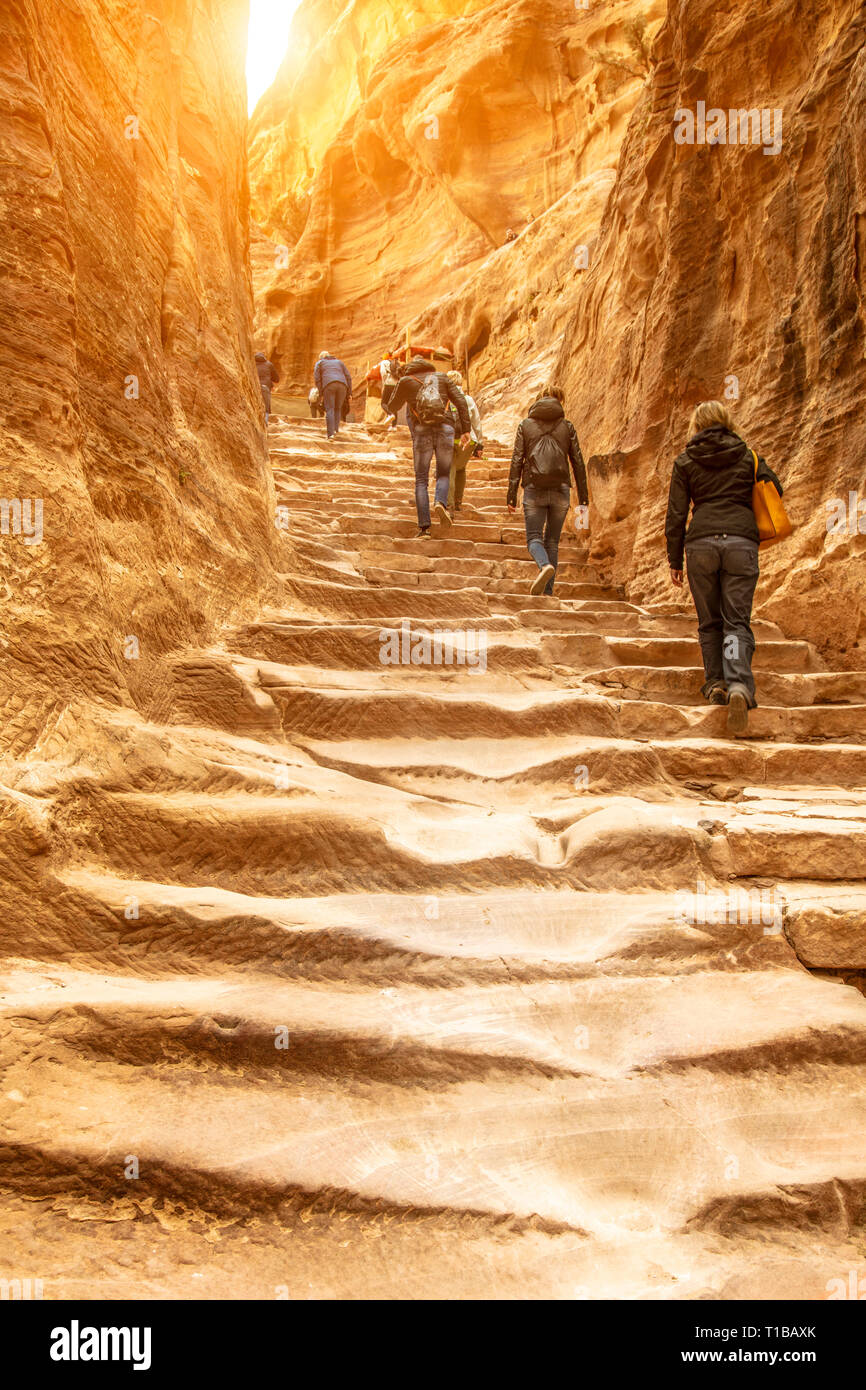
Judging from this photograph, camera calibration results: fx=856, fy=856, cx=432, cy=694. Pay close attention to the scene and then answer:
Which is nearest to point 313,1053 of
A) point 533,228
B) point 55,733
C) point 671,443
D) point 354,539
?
point 55,733

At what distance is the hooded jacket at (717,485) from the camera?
4.41 m

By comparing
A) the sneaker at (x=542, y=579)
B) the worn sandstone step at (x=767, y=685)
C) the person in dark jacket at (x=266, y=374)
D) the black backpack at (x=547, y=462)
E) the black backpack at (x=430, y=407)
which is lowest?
the worn sandstone step at (x=767, y=685)

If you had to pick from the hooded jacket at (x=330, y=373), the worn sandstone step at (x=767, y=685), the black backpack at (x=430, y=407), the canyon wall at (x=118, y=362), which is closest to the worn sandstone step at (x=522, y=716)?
the worn sandstone step at (x=767, y=685)

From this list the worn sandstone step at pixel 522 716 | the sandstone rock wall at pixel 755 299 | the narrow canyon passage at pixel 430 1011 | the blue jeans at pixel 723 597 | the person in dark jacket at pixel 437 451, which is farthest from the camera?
the person in dark jacket at pixel 437 451

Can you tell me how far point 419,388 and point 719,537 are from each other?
4224 mm

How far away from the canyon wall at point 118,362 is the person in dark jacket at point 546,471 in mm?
1966

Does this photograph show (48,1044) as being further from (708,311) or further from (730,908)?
(708,311)

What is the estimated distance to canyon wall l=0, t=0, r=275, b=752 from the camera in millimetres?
2883

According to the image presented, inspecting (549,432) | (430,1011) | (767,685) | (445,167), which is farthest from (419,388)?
(445,167)

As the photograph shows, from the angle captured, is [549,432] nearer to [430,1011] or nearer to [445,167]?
[430,1011]

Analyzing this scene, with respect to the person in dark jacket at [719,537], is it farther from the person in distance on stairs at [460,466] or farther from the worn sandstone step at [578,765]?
the person in distance on stairs at [460,466]

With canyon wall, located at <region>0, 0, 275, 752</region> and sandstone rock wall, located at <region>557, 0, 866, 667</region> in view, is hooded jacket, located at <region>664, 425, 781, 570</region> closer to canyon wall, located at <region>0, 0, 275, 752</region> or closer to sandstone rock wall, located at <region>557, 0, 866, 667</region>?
sandstone rock wall, located at <region>557, 0, 866, 667</region>

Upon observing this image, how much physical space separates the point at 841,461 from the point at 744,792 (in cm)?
260

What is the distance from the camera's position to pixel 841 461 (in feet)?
16.7
